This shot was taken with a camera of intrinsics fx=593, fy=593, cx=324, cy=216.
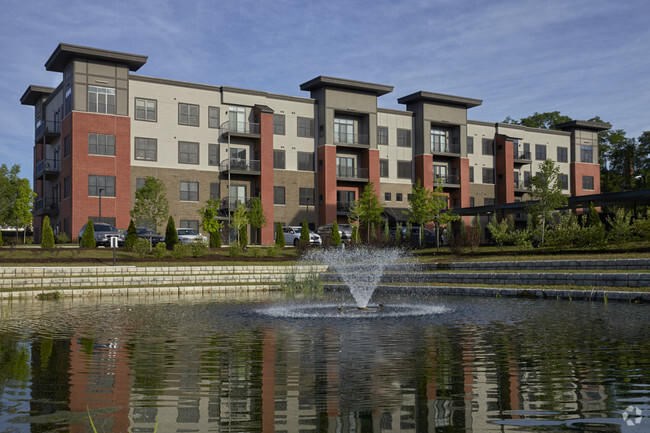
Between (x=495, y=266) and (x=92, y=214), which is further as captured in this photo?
(x=92, y=214)

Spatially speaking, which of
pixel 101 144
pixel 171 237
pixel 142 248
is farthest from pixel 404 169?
pixel 142 248

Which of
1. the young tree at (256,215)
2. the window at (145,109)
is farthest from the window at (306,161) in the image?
the window at (145,109)

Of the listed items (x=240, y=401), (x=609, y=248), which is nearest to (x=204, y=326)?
(x=240, y=401)

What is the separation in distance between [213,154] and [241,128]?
11.0 ft

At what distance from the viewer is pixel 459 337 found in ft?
33.6

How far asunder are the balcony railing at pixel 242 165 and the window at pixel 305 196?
507 centimetres

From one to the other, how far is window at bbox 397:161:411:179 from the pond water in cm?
4728

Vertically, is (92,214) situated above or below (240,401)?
above

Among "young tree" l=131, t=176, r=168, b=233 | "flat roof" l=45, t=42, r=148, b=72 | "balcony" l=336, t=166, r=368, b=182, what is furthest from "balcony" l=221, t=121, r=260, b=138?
"young tree" l=131, t=176, r=168, b=233

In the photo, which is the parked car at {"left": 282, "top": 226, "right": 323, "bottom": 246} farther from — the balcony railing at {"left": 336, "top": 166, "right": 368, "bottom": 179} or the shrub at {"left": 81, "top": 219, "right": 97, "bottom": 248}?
the shrub at {"left": 81, "top": 219, "right": 97, "bottom": 248}

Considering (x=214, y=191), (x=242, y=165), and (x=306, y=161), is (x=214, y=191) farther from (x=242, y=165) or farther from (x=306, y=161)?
(x=306, y=161)

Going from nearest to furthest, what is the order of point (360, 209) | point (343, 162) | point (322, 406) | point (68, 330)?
point (322, 406), point (68, 330), point (360, 209), point (343, 162)

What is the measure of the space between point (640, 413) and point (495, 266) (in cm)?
1997

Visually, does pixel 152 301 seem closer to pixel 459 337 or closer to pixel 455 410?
pixel 459 337
